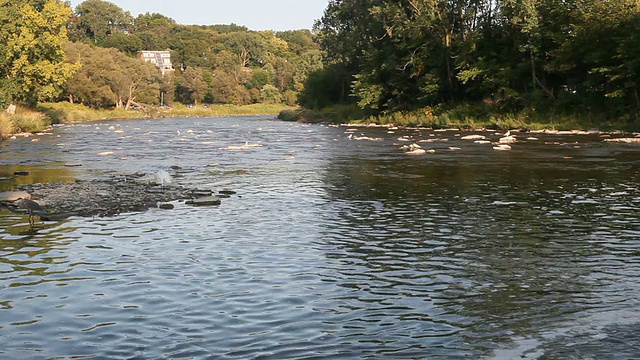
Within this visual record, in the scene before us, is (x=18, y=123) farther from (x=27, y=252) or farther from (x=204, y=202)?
(x=27, y=252)

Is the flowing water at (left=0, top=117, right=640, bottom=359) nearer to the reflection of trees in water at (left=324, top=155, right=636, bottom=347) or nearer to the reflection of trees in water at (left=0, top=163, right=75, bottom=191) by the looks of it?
the reflection of trees in water at (left=324, top=155, right=636, bottom=347)

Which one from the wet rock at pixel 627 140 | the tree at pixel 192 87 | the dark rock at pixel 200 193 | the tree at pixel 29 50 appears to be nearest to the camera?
the dark rock at pixel 200 193

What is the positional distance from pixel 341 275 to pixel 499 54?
215ft

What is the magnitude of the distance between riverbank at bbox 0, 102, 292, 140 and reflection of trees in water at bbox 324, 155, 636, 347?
43152 millimetres

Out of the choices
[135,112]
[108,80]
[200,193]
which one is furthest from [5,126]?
[108,80]

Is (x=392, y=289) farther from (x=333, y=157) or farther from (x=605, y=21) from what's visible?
(x=605, y=21)

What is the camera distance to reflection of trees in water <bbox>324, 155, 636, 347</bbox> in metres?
11.4

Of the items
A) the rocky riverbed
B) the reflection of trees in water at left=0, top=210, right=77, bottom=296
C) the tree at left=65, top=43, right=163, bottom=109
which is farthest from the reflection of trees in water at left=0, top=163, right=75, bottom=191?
the tree at left=65, top=43, right=163, bottom=109

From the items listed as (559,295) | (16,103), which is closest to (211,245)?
(559,295)

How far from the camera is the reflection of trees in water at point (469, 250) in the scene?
1143cm

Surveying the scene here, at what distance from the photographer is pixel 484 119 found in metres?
71.2

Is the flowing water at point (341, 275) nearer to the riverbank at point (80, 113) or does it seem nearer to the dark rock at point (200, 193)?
the dark rock at point (200, 193)

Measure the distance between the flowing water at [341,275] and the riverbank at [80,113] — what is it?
140ft

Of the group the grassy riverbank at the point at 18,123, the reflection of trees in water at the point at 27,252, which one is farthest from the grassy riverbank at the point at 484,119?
the reflection of trees in water at the point at 27,252
